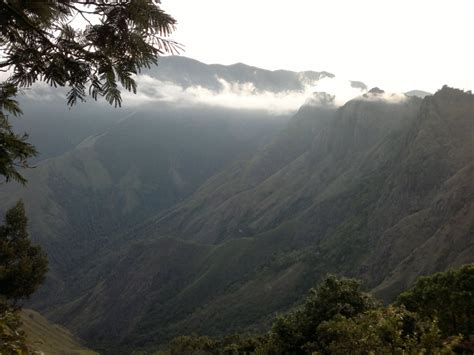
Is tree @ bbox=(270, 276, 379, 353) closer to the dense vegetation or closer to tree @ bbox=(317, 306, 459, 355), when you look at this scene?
tree @ bbox=(317, 306, 459, 355)

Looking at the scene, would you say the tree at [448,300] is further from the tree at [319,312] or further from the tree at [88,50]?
the tree at [88,50]

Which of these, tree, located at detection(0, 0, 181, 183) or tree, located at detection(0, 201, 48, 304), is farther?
tree, located at detection(0, 201, 48, 304)

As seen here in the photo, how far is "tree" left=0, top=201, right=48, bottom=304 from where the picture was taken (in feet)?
121

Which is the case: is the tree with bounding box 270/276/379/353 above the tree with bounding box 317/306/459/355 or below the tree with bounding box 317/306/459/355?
below

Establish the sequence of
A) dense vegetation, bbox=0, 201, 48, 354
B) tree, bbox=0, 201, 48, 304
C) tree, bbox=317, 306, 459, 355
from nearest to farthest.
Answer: tree, bbox=317, 306, 459, 355
dense vegetation, bbox=0, 201, 48, 354
tree, bbox=0, 201, 48, 304

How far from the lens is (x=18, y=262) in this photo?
39531 millimetres

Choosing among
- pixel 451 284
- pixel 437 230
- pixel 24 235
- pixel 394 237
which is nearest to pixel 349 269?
pixel 394 237

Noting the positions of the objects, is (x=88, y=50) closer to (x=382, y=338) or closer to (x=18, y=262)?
(x=382, y=338)

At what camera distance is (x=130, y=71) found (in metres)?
10.9

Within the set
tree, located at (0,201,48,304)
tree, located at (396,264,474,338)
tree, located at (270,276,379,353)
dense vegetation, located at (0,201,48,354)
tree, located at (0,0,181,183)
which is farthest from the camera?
tree, located at (270,276,379,353)

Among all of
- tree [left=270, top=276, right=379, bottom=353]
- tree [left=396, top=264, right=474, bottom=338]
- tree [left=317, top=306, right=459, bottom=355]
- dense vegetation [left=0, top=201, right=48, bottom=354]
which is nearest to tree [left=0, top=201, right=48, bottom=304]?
dense vegetation [left=0, top=201, right=48, bottom=354]

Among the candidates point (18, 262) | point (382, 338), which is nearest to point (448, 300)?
point (382, 338)

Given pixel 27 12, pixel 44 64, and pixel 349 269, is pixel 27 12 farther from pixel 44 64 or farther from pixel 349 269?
pixel 349 269

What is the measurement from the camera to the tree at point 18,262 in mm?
36969
